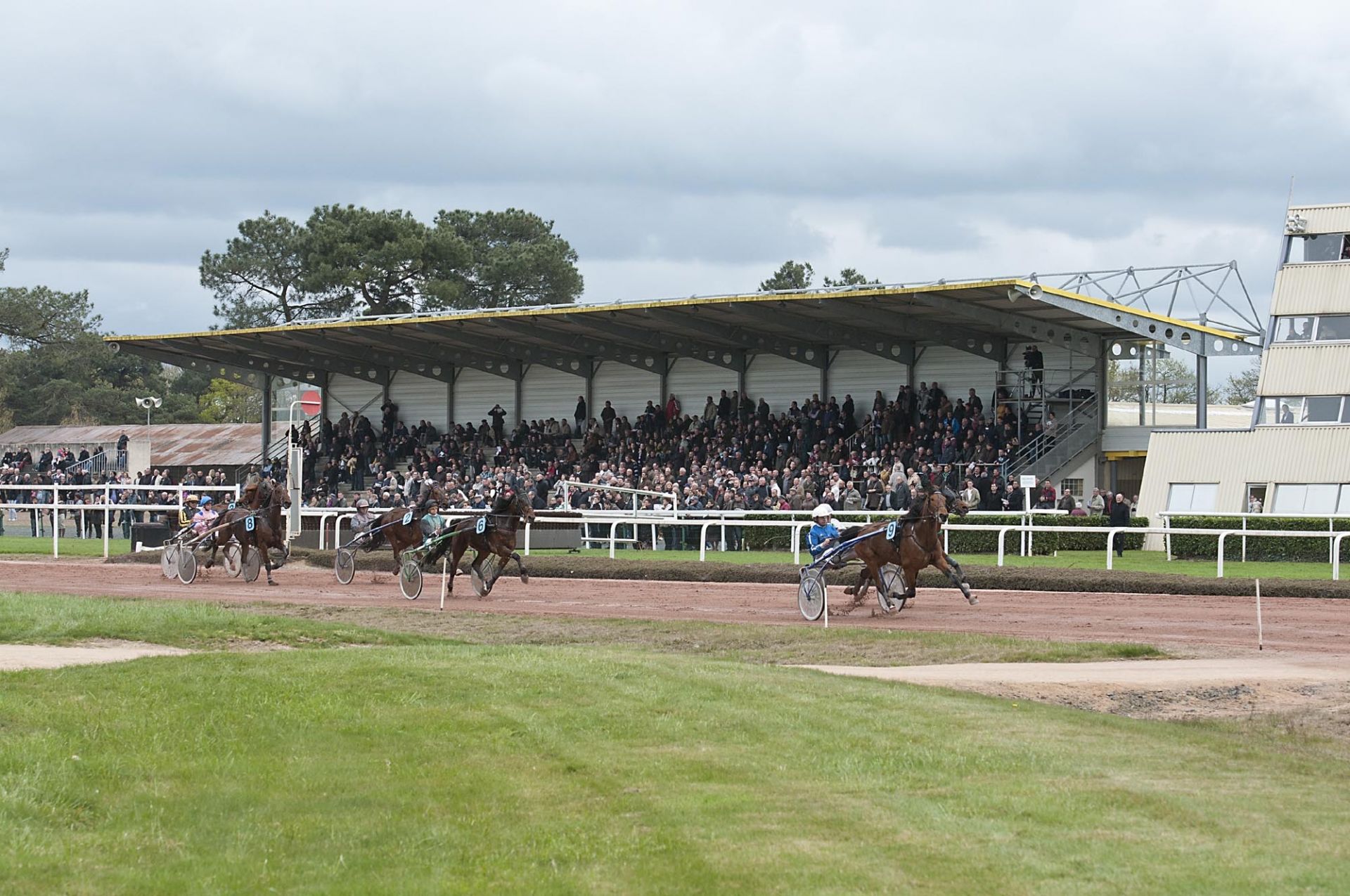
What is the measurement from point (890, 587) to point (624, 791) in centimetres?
1130

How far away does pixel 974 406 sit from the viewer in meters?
36.3

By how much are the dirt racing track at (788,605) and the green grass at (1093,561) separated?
2.27 metres

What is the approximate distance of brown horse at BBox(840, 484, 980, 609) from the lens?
58.4 feet

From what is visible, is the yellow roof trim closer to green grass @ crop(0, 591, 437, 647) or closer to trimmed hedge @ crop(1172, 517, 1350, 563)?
trimmed hedge @ crop(1172, 517, 1350, 563)

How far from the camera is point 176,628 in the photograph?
49.2 feet

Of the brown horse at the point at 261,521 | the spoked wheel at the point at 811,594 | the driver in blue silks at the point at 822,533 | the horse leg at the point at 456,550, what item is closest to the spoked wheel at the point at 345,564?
the brown horse at the point at 261,521

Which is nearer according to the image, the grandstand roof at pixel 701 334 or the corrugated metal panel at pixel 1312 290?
the corrugated metal panel at pixel 1312 290

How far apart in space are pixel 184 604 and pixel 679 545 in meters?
14.5

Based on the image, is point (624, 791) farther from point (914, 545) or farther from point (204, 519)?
point (204, 519)

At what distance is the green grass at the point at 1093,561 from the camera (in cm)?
2252

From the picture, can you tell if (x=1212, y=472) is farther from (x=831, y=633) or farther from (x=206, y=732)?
(x=206, y=732)

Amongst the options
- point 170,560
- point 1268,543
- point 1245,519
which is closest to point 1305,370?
point 1245,519

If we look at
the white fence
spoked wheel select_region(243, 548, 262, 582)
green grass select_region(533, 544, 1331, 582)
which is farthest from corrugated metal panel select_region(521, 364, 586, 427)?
spoked wheel select_region(243, 548, 262, 582)

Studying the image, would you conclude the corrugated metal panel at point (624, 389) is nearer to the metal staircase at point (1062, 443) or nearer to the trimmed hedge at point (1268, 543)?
the metal staircase at point (1062, 443)
